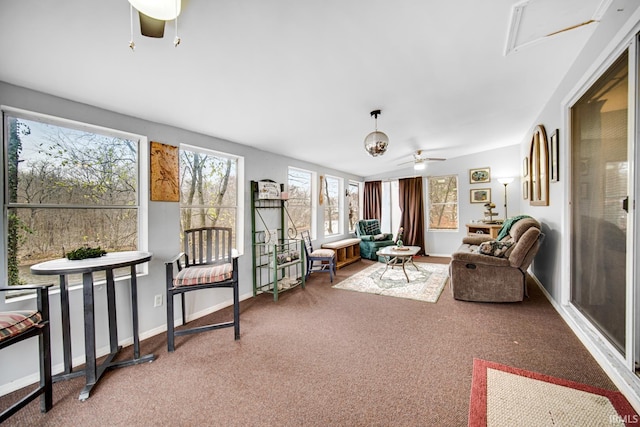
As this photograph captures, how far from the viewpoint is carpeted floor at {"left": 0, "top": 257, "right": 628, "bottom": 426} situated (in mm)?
1483

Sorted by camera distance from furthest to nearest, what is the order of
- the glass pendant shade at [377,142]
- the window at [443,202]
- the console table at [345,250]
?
the window at [443,202] → the console table at [345,250] → the glass pendant shade at [377,142]

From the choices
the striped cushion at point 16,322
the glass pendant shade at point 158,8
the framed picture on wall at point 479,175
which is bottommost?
the striped cushion at point 16,322

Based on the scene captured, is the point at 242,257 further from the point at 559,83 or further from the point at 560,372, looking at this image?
the point at 559,83

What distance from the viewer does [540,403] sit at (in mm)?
1513

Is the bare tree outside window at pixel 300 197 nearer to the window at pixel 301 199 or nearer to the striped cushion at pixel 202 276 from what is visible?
the window at pixel 301 199

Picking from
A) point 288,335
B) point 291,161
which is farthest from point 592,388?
point 291,161

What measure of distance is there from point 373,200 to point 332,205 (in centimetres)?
164

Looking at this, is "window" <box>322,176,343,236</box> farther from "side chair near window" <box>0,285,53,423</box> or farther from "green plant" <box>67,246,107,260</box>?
"side chair near window" <box>0,285,53,423</box>

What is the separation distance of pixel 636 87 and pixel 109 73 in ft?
10.8

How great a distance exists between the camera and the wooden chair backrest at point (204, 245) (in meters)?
2.68

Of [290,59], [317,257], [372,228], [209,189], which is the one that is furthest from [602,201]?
[372,228]

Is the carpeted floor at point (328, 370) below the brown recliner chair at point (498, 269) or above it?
below

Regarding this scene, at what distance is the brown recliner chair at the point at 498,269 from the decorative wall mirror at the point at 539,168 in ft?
1.42

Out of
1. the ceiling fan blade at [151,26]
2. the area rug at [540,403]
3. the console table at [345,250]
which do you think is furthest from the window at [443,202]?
the ceiling fan blade at [151,26]
